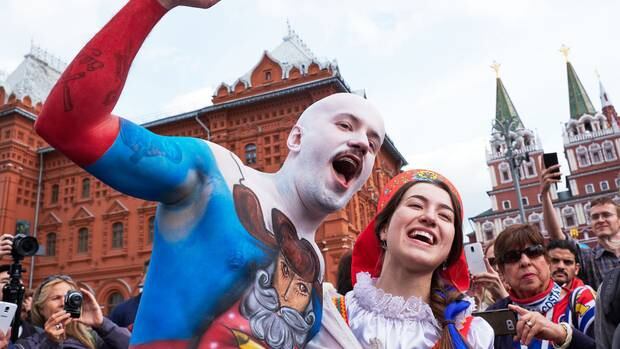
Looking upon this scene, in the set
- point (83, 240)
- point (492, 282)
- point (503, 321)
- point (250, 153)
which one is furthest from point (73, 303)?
point (83, 240)

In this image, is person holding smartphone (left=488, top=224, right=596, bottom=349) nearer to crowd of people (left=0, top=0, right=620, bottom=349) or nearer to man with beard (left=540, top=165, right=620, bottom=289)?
crowd of people (left=0, top=0, right=620, bottom=349)

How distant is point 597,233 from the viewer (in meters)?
3.84

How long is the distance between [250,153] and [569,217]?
3389cm

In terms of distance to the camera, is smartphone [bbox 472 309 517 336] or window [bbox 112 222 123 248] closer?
smartphone [bbox 472 309 517 336]

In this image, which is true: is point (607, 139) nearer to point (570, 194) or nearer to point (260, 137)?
point (570, 194)

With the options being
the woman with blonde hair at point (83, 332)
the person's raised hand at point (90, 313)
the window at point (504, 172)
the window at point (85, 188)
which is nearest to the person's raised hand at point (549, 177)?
the woman with blonde hair at point (83, 332)

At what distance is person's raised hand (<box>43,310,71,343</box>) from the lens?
9.03ft

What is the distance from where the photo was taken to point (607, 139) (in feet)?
143

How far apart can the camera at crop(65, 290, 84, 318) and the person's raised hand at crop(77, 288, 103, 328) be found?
0.09m

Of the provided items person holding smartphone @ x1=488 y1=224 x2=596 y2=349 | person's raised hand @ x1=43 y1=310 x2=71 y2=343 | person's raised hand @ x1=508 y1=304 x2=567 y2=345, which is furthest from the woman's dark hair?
person's raised hand @ x1=43 y1=310 x2=71 y2=343

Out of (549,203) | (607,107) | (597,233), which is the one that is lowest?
(597,233)

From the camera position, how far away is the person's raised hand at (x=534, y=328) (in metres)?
2.04

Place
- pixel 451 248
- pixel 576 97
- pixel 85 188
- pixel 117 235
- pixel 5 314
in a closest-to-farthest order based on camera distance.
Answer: pixel 451 248, pixel 5 314, pixel 117 235, pixel 85 188, pixel 576 97

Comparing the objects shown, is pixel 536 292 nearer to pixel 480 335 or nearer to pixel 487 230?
pixel 480 335
